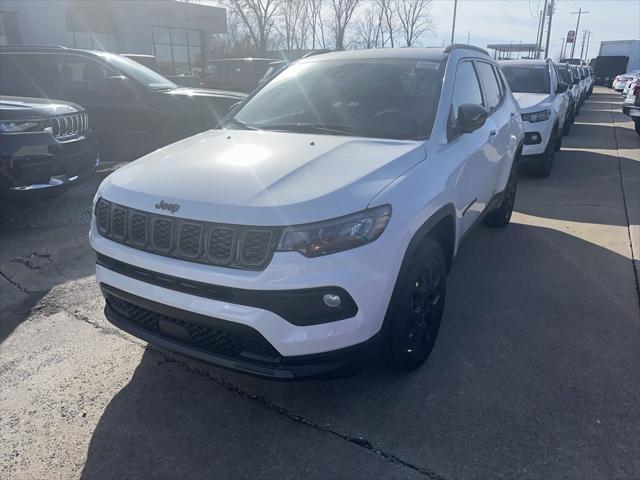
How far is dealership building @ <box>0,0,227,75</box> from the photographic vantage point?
870 inches

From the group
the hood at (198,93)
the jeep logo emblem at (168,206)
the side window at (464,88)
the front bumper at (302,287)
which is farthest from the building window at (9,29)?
the front bumper at (302,287)

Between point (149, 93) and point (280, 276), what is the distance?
21.4 ft

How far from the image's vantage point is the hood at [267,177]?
88.8 inches

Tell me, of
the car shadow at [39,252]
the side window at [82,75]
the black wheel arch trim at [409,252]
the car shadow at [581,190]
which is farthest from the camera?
the side window at [82,75]

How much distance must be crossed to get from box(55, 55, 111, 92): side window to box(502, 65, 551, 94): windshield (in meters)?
6.96

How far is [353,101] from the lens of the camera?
3.46 m

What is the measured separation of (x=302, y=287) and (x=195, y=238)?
1.85 feet

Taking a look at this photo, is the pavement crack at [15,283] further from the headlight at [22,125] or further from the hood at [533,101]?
the hood at [533,101]

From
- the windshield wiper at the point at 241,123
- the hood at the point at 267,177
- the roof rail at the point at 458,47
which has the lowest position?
the hood at the point at 267,177

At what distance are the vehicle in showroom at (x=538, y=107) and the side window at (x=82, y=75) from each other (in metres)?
6.57

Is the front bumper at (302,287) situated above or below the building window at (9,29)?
below

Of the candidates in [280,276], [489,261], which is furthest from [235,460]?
[489,261]

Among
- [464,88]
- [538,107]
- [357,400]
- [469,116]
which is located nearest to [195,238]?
[357,400]

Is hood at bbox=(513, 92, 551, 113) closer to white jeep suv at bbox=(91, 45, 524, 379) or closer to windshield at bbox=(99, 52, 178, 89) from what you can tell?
white jeep suv at bbox=(91, 45, 524, 379)
